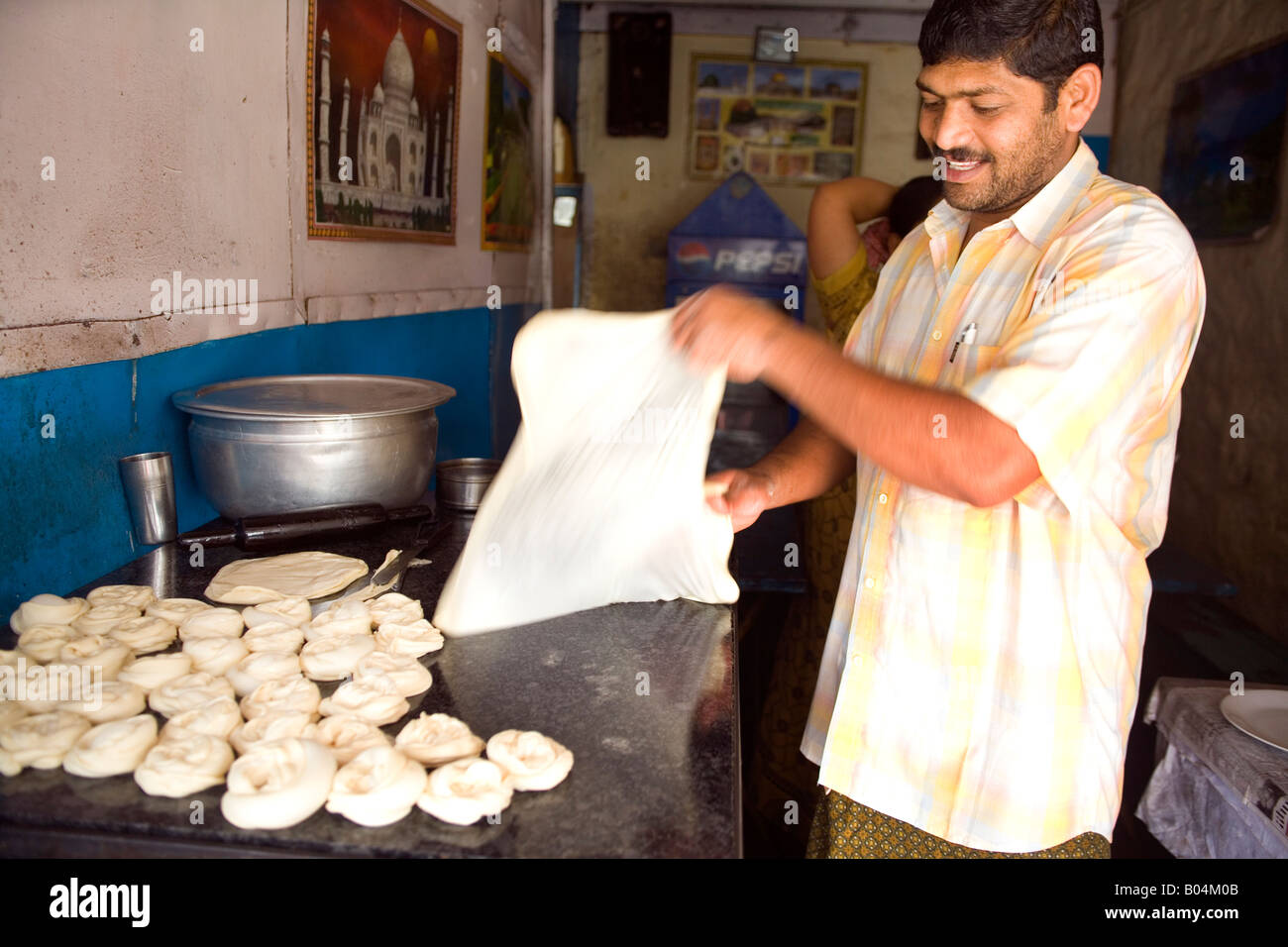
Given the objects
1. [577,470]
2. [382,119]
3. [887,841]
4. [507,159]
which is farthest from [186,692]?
[507,159]

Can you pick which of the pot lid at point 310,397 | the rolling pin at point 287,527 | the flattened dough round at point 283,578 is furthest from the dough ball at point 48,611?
the pot lid at point 310,397

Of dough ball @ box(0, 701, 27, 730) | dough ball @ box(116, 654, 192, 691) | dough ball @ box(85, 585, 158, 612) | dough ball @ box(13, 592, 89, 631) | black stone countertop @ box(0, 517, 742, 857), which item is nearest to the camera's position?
black stone countertop @ box(0, 517, 742, 857)

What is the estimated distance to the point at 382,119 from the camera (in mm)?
2736

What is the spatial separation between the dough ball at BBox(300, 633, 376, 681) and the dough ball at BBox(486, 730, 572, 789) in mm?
308

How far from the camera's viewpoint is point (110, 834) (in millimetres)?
948

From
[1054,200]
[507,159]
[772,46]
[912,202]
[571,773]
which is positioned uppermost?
[772,46]

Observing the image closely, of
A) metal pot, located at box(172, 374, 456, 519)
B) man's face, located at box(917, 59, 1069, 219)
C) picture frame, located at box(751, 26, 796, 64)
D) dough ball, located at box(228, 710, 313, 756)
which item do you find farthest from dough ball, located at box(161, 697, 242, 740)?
picture frame, located at box(751, 26, 796, 64)

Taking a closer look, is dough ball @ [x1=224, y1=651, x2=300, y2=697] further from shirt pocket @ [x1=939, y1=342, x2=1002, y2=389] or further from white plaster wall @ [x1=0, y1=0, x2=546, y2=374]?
shirt pocket @ [x1=939, y1=342, x2=1002, y2=389]

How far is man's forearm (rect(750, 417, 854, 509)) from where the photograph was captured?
1.71 metres

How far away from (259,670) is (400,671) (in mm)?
193

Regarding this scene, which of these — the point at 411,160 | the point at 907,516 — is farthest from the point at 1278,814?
the point at 411,160

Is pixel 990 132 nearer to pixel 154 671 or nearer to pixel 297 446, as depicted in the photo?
pixel 297 446

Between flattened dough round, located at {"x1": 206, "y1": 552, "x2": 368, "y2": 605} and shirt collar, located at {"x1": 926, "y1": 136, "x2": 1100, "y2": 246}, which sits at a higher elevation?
shirt collar, located at {"x1": 926, "y1": 136, "x2": 1100, "y2": 246}

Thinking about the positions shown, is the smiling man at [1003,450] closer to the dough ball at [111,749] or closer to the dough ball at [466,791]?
the dough ball at [466,791]
